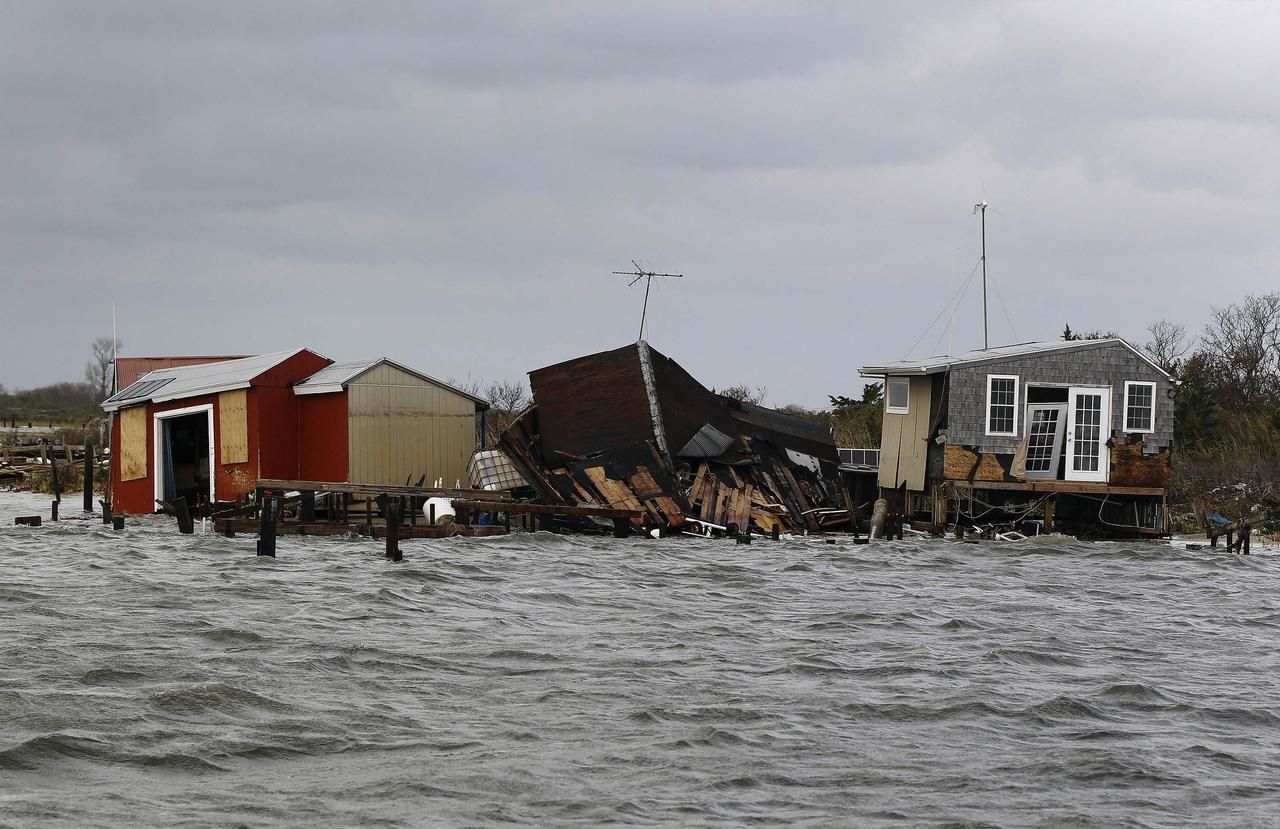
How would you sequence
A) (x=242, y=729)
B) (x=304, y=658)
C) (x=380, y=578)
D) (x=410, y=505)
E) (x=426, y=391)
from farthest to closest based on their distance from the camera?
1. (x=426, y=391)
2. (x=410, y=505)
3. (x=380, y=578)
4. (x=304, y=658)
5. (x=242, y=729)

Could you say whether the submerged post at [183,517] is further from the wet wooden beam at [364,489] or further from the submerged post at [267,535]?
the submerged post at [267,535]

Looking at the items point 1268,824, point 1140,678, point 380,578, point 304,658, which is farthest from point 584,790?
point 380,578

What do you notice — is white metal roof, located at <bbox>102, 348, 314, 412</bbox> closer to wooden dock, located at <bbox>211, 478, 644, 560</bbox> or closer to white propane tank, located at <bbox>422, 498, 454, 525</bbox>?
wooden dock, located at <bbox>211, 478, 644, 560</bbox>

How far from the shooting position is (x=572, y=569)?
906 inches

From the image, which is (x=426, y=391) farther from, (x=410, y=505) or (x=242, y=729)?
(x=242, y=729)

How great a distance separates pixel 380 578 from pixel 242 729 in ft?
32.8

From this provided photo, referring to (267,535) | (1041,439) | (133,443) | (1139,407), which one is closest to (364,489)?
(267,535)

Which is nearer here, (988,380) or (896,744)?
(896,744)

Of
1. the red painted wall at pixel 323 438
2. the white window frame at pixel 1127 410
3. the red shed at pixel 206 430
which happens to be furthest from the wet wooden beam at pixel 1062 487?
the red shed at pixel 206 430

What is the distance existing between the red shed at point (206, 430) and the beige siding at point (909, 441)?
45.5ft

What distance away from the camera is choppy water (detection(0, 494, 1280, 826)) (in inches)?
353

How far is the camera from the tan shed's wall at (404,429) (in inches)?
1275

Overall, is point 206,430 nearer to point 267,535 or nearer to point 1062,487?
point 267,535

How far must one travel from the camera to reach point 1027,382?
1267 inches
